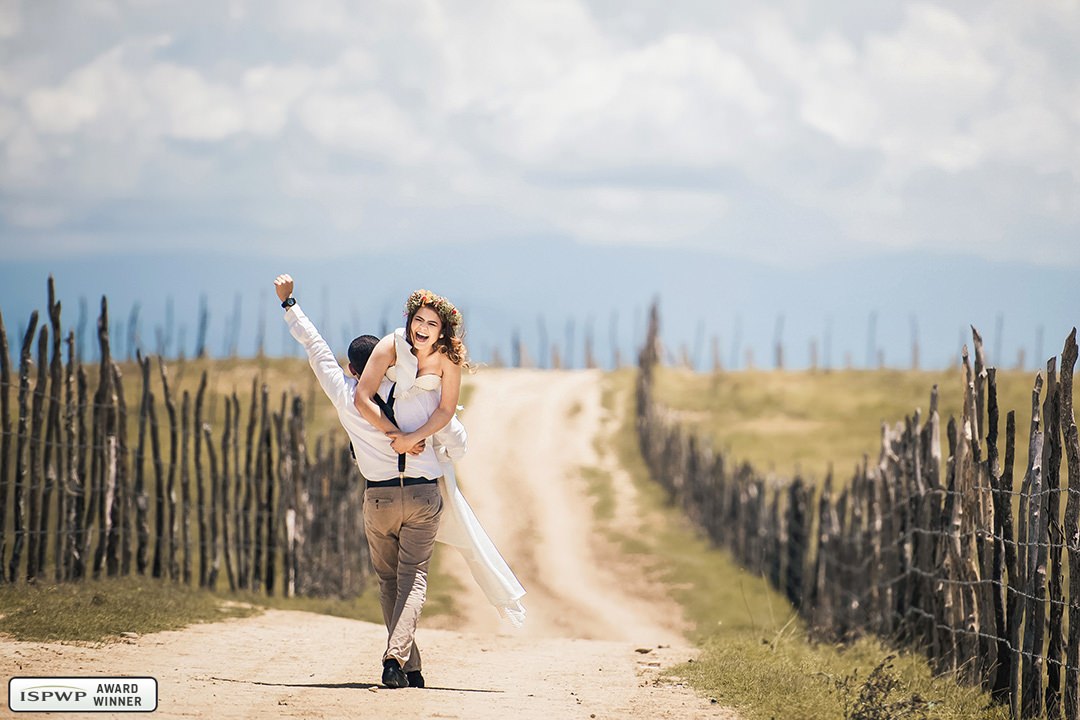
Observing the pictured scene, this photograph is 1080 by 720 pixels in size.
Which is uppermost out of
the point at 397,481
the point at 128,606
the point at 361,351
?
the point at 361,351

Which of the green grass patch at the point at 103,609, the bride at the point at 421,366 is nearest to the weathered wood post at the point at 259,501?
the green grass patch at the point at 103,609

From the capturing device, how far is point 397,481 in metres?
5.92

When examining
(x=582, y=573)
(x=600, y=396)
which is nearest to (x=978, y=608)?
(x=582, y=573)

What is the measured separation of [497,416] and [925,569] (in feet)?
81.6

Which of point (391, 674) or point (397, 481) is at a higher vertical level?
point (397, 481)

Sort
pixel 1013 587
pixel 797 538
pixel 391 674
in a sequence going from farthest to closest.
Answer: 1. pixel 797 538
2. pixel 1013 587
3. pixel 391 674

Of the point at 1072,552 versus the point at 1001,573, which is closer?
the point at 1072,552

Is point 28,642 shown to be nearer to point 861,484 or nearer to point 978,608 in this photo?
point 978,608

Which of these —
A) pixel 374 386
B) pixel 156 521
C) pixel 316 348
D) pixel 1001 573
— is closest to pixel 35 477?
pixel 156 521

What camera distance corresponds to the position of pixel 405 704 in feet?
17.6

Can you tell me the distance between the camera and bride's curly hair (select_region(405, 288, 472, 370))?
5.83m

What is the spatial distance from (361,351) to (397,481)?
2.15ft

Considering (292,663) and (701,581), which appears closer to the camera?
(292,663)

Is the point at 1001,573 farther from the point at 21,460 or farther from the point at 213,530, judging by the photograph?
the point at 213,530
